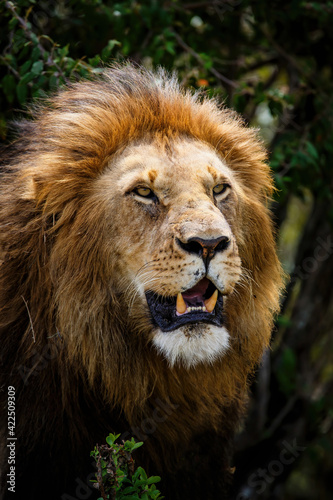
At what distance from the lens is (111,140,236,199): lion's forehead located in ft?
9.70

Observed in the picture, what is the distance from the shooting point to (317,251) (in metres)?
6.16

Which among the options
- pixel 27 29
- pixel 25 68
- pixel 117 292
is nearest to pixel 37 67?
pixel 25 68

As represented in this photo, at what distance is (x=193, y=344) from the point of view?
2.79 m

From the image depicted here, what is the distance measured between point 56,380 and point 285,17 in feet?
12.1

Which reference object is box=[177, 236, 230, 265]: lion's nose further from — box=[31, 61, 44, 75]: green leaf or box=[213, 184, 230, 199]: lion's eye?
box=[31, 61, 44, 75]: green leaf

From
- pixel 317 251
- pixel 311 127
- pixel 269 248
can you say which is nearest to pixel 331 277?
pixel 317 251

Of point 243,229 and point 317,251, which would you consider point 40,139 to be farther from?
point 317,251

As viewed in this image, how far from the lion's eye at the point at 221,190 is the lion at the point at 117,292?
0.01 meters

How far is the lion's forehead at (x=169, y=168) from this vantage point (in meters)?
2.96

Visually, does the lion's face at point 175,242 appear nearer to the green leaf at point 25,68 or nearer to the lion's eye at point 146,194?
the lion's eye at point 146,194

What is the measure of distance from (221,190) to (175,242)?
0.51 metres

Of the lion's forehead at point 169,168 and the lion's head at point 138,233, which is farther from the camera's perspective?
the lion's forehead at point 169,168

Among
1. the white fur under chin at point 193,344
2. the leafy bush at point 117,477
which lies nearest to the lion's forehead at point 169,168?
the white fur under chin at point 193,344

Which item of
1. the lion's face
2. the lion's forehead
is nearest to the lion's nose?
the lion's face
